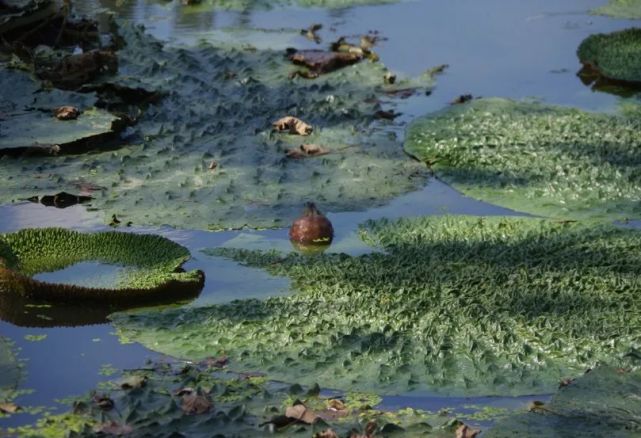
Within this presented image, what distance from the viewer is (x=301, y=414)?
3.08 metres

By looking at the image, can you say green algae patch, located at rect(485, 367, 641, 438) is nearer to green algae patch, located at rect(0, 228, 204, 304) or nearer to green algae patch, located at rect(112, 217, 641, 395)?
green algae patch, located at rect(112, 217, 641, 395)

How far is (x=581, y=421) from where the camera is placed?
2979mm

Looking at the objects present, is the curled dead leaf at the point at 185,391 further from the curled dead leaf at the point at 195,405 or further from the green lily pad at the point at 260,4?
the green lily pad at the point at 260,4

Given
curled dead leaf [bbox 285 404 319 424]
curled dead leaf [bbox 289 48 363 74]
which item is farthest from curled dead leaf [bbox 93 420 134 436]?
curled dead leaf [bbox 289 48 363 74]

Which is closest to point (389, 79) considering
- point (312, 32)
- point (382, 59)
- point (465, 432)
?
point (382, 59)

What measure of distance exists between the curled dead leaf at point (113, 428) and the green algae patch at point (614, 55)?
13.0ft

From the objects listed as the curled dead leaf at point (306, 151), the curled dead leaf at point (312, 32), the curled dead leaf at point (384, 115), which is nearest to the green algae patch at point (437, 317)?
the curled dead leaf at point (306, 151)

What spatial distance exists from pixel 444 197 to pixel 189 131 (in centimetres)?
124

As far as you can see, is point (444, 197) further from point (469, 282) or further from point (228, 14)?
point (228, 14)

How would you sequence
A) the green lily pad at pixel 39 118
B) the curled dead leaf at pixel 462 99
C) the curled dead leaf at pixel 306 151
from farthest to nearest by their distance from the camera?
the curled dead leaf at pixel 462 99, the green lily pad at pixel 39 118, the curled dead leaf at pixel 306 151

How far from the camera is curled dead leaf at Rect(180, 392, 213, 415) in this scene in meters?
3.14

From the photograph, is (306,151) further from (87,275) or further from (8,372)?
(8,372)

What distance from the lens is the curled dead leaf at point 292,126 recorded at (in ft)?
18.4

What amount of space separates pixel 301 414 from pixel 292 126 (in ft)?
8.86
